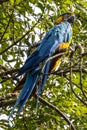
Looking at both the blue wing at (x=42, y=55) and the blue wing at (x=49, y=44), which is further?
the blue wing at (x=49, y=44)

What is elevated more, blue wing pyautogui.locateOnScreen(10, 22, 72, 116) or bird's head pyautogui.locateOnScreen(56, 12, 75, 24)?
bird's head pyautogui.locateOnScreen(56, 12, 75, 24)

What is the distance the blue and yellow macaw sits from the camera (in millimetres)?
3429

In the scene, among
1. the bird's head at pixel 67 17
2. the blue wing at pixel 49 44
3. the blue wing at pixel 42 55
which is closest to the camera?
the blue wing at pixel 42 55

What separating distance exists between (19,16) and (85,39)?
72cm

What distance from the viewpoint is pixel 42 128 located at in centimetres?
394

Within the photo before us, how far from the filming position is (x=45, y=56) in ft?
11.9

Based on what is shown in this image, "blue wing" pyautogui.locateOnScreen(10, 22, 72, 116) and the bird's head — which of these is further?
the bird's head

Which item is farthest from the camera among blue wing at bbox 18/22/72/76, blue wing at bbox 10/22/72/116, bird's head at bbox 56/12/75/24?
bird's head at bbox 56/12/75/24

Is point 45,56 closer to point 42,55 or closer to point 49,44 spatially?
point 42,55

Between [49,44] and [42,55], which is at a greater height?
[49,44]

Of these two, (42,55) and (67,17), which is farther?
(67,17)

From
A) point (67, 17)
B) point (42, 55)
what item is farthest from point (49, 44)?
point (67, 17)

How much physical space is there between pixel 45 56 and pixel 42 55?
0.03 meters

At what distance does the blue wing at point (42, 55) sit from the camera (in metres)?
3.41
